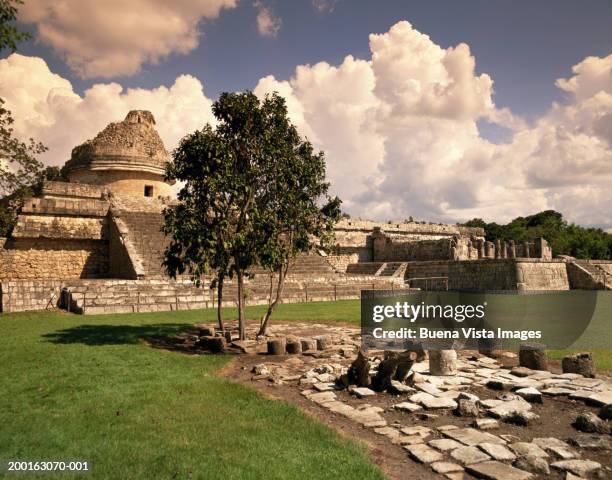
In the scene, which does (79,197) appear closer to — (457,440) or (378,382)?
(378,382)

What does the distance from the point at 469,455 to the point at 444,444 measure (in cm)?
30

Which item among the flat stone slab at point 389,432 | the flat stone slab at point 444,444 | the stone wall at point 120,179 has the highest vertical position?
the stone wall at point 120,179

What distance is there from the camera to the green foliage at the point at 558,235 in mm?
37406

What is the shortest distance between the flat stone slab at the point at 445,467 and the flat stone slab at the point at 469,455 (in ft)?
0.32

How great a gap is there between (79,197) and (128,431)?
A: 2057 cm

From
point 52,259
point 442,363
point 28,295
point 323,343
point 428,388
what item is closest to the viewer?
point 428,388

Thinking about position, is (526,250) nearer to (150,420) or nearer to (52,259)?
Answer: (52,259)

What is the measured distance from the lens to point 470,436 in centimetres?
442

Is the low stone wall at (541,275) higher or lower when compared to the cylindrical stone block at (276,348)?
higher

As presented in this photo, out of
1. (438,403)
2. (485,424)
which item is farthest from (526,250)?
(485,424)

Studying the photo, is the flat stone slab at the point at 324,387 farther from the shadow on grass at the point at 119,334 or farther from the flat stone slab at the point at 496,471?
the shadow on grass at the point at 119,334

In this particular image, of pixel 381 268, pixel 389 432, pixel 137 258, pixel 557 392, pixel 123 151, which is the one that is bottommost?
pixel 389 432

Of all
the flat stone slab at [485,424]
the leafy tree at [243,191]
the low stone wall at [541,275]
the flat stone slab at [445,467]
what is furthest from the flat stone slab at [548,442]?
the low stone wall at [541,275]

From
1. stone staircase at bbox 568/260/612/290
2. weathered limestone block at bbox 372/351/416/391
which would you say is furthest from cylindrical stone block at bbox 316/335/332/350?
stone staircase at bbox 568/260/612/290
